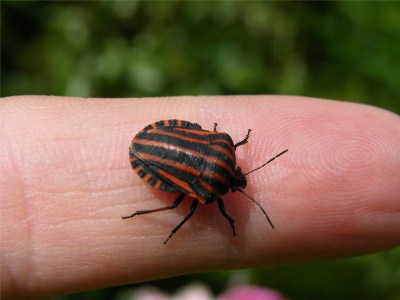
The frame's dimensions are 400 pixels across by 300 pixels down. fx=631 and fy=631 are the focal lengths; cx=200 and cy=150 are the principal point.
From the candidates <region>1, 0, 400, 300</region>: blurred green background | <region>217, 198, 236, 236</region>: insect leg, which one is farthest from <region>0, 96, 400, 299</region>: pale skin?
<region>1, 0, 400, 300</region>: blurred green background

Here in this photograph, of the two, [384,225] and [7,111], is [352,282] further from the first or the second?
[7,111]

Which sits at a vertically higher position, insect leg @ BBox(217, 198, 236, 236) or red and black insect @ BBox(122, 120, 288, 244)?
red and black insect @ BBox(122, 120, 288, 244)

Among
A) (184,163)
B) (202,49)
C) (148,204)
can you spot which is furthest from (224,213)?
(202,49)

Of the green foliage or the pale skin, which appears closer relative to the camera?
the pale skin

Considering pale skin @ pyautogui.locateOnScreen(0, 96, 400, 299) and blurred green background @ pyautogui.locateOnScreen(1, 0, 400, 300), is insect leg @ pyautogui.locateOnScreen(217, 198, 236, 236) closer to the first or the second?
pale skin @ pyautogui.locateOnScreen(0, 96, 400, 299)

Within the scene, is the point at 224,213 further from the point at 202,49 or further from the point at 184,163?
the point at 202,49

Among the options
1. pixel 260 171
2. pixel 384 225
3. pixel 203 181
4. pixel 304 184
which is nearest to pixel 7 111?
pixel 203 181
